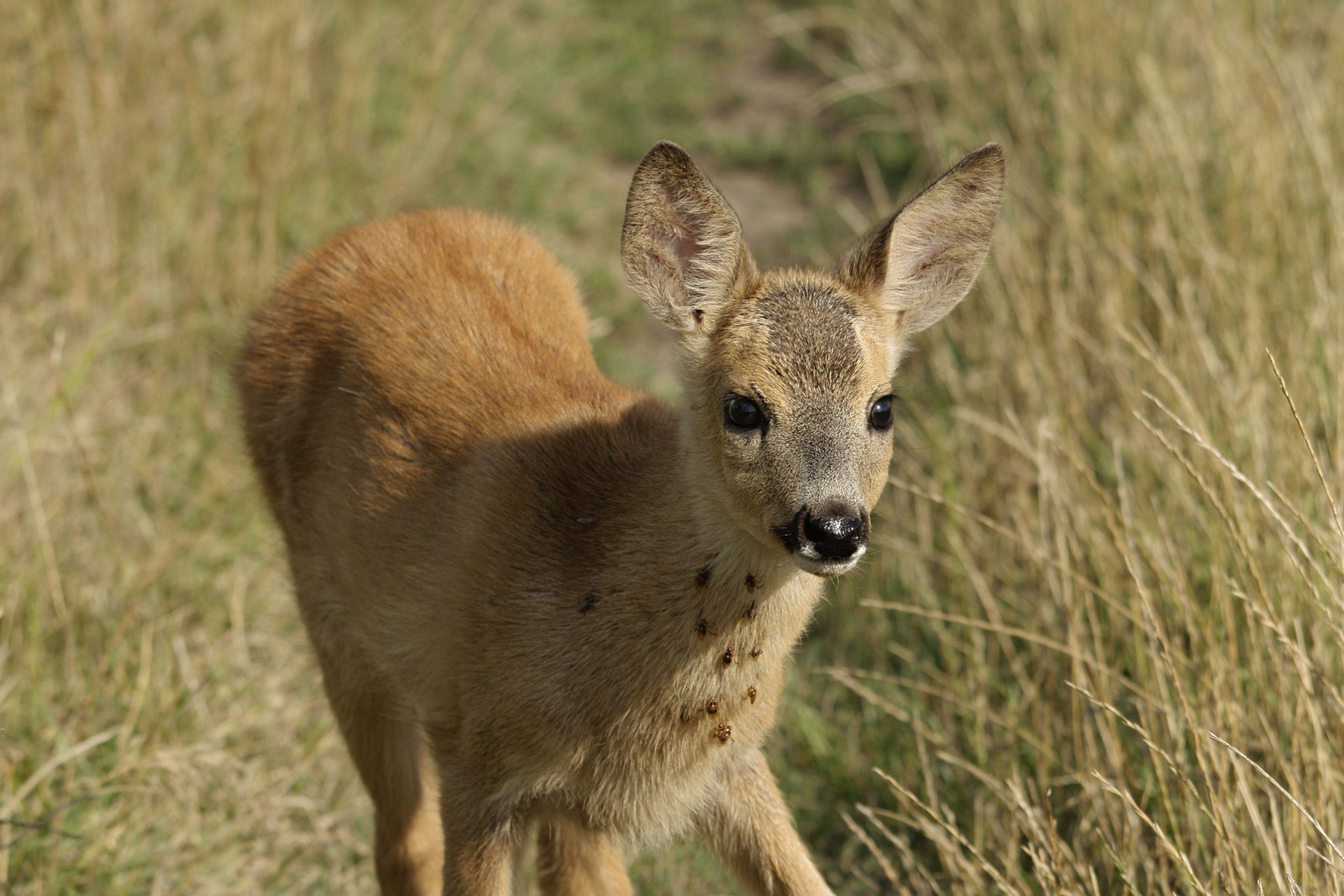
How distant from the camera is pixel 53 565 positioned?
4445 millimetres

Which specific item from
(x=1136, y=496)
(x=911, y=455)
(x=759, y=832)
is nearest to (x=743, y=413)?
(x=759, y=832)

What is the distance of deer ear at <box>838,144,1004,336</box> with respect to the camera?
364cm

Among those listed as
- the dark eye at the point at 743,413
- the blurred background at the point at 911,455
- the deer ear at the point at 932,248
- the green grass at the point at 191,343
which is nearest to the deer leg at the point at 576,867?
the blurred background at the point at 911,455

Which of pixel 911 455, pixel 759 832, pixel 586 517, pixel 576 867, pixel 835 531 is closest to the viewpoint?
pixel 835 531

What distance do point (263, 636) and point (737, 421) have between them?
245 centimetres

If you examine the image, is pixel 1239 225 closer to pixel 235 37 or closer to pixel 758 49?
pixel 235 37

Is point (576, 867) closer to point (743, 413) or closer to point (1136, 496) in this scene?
point (743, 413)

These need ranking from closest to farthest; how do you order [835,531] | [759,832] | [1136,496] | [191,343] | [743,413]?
[835,531] → [743,413] → [759,832] → [1136,496] → [191,343]

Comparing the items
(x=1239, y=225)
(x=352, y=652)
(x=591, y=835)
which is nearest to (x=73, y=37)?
(x=352, y=652)

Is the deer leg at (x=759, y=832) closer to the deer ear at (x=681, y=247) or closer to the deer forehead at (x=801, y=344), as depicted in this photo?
the deer forehead at (x=801, y=344)

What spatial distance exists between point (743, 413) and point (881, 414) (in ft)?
1.06

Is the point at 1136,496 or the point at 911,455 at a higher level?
the point at 1136,496

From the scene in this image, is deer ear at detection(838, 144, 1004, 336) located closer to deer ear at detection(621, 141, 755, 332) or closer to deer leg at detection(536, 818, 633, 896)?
deer ear at detection(621, 141, 755, 332)

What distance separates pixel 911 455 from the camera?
601cm
